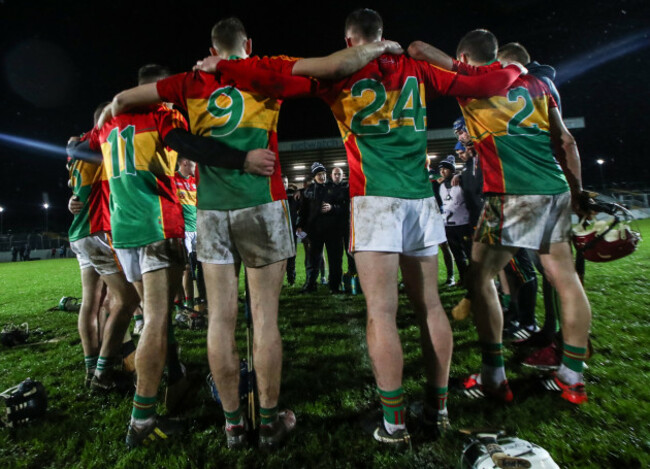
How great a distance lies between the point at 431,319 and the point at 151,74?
265 centimetres

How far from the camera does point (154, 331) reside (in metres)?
2.21

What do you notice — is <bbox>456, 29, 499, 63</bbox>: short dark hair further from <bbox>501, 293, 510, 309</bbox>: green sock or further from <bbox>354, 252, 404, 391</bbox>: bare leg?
<bbox>501, 293, 510, 309</bbox>: green sock

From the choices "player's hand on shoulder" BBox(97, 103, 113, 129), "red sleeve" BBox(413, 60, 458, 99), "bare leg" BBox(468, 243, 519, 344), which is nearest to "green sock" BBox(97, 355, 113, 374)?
"player's hand on shoulder" BBox(97, 103, 113, 129)

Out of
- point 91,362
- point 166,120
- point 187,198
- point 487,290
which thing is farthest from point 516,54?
point 187,198

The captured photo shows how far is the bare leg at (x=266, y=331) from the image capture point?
Answer: 1.99m

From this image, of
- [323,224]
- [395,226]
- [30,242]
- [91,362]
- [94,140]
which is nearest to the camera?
[395,226]

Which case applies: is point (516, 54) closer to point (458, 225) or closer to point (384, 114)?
point (384, 114)

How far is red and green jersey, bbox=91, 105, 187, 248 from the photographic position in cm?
234

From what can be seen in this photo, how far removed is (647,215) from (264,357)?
4011cm

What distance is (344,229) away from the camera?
7.06m

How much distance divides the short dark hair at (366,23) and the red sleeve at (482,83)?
0.61m

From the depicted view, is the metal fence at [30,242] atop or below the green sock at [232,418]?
atop

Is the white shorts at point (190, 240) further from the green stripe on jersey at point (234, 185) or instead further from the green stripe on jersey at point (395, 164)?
the green stripe on jersey at point (395, 164)

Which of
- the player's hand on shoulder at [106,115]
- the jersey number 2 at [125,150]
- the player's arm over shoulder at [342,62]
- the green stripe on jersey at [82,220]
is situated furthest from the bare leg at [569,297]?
the green stripe on jersey at [82,220]
